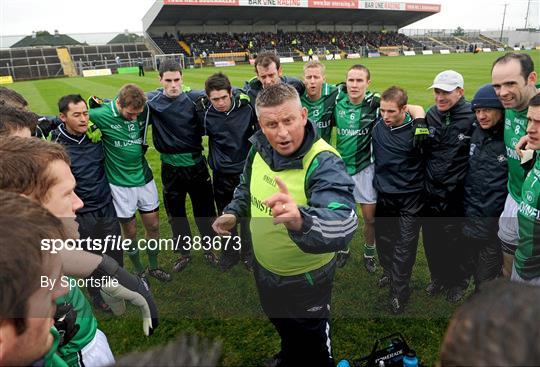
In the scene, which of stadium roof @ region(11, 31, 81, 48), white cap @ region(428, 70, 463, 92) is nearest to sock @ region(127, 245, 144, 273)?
white cap @ region(428, 70, 463, 92)

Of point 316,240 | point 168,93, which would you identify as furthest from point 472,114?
→ point 168,93

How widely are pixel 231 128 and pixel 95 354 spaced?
2.73 metres

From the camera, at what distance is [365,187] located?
4.09 metres

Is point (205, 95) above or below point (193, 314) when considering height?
above

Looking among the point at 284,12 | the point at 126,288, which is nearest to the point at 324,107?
the point at 126,288

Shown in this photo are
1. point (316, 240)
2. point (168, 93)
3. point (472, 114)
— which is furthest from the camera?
point (168, 93)

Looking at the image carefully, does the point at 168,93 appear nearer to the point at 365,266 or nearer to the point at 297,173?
the point at 297,173

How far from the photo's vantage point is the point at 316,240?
1.78 metres

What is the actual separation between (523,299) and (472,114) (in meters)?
2.99

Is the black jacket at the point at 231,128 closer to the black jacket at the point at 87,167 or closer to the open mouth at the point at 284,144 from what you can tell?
the black jacket at the point at 87,167

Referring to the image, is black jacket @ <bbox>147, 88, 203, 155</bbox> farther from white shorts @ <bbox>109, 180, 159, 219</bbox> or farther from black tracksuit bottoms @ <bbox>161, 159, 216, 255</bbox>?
white shorts @ <bbox>109, 180, 159, 219</bbox>

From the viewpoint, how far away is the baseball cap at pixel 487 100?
2.90 metres

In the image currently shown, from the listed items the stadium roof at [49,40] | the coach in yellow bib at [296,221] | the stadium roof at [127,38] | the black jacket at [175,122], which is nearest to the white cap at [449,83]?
the coach in yellow bib at [296,221]

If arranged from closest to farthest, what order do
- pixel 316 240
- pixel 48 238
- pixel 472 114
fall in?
pixel 48 238
pixel 316 240
pixel 472 114
